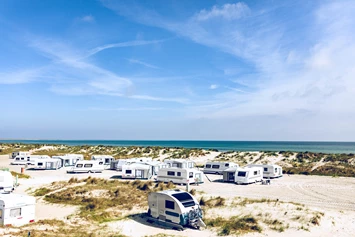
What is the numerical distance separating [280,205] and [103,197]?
1403cm

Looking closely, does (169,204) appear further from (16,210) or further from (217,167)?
(217,167)

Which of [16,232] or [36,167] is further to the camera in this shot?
[36,167]

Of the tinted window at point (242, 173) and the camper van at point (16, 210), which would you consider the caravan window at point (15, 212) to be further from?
the tinted window at point (242, 173)

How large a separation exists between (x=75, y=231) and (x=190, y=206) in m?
6.44

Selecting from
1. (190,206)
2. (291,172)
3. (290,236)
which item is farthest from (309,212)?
(291,172)

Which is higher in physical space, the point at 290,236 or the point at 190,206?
the point at 190,206

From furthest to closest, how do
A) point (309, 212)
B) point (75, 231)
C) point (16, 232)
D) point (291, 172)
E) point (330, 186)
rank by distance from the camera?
point (291, 172), point (330, 186), point (309, 212), point (75, 231), point (16, 232)

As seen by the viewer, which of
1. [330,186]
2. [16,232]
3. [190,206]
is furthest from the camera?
[330,186]

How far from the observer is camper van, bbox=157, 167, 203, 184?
30.0m

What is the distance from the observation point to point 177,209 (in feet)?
55.0

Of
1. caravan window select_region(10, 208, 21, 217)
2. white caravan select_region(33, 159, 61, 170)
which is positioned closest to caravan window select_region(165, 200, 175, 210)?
caravan window select_region(10, 208, 21, 217)

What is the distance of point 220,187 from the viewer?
1145 inches

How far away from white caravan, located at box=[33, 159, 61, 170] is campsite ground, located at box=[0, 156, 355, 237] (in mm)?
10123

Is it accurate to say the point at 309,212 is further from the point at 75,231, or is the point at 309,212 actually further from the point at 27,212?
the point at 27,212
